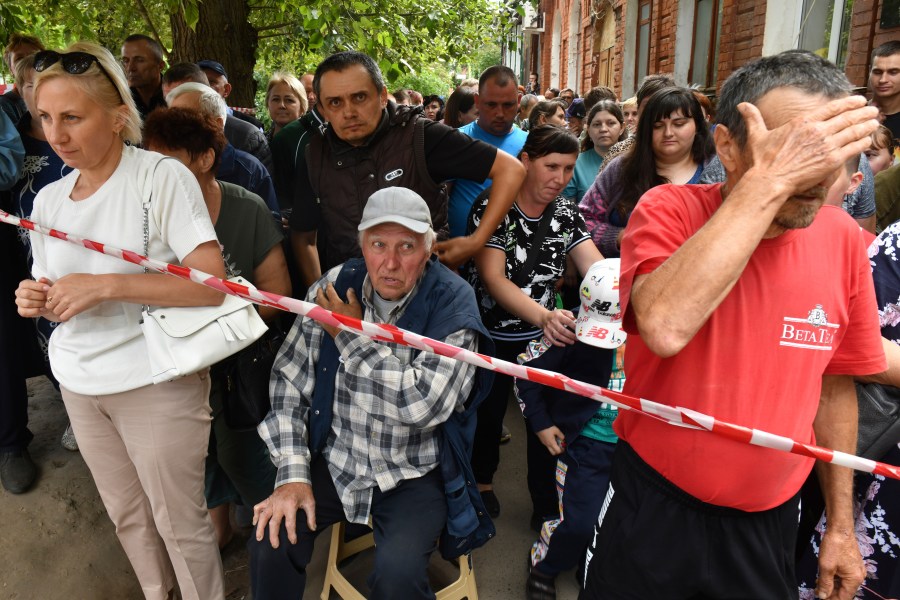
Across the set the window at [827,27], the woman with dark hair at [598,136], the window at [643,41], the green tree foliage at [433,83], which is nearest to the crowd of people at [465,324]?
the woman with dark hair at [598,136]

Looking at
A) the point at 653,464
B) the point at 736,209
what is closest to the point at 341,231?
the point at 653,464

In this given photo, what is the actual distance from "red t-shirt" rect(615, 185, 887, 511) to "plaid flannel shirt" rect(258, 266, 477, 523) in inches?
33.8

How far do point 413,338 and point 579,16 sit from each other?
16688mm

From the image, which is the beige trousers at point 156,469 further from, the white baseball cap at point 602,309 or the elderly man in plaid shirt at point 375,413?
the white baseball cap at point 602,309

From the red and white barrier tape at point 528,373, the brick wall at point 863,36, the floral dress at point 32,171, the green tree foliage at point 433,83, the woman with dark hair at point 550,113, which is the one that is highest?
the green tree foliage at point 433,83

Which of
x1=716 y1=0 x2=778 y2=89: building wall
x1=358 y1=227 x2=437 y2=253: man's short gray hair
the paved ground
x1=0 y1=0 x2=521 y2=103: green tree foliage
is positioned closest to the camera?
x1=358 y1=227 x2=437 y2=253: man's short gray hair

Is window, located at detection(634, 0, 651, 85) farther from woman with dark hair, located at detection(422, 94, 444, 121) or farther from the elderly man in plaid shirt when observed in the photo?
the elderly man in plaid shirt

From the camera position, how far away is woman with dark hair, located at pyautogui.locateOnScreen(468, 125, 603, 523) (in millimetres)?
2783

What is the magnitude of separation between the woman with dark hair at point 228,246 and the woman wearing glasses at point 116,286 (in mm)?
395

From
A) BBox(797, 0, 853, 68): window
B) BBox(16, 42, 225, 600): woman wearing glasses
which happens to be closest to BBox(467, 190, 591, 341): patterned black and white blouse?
BBox(16, 42, 225, 600): woman wearing glasses

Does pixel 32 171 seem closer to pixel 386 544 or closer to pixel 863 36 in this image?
pixel 386 544

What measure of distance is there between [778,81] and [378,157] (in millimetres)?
1895

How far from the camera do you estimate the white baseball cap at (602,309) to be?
2.12 m

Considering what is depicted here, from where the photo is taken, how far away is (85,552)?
109 inches
